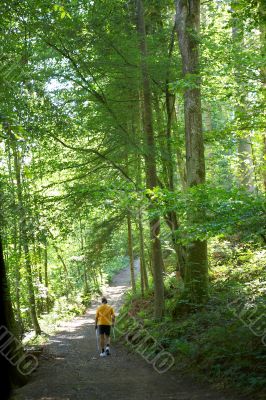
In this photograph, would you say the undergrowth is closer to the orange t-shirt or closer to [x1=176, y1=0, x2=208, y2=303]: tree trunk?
[x1=176, y1=0, x2=208, y2=303]: tree trunk

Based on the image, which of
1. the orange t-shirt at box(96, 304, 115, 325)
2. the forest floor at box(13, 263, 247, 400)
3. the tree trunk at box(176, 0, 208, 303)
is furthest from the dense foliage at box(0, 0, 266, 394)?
the orange t-shirt at box(96, 304, 115, 325)

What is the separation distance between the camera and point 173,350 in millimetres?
9750

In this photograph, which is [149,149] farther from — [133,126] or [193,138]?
[133,126]

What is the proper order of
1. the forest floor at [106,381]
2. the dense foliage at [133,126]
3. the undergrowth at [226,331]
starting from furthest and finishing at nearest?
the dense foliage at [133,126] < the forest floor at [106,381] < the undergrowth at [226,331]

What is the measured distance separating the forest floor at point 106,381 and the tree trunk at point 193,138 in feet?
8.21

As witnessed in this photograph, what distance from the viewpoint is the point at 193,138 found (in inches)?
460

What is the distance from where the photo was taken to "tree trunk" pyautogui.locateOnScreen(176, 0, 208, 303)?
1141cm

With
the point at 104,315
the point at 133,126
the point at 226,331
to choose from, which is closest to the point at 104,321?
the point at 104,315

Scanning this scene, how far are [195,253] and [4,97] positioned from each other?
6322 mm

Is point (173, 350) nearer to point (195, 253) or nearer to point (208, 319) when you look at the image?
point (208, 319)

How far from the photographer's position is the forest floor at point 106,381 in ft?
23.9

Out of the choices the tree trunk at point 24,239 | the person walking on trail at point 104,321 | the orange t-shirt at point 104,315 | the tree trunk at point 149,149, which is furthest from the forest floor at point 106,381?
the tree trunk at point 24,239

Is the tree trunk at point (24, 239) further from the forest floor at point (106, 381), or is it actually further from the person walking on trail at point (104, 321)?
the forest floor at point (106, 381)

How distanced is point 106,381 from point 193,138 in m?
6.59
